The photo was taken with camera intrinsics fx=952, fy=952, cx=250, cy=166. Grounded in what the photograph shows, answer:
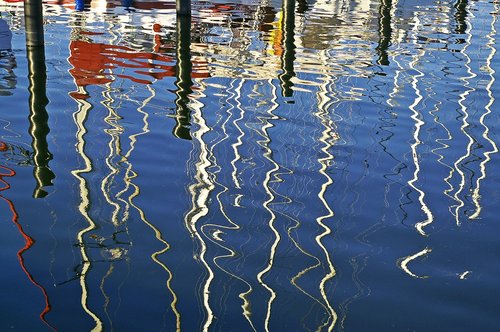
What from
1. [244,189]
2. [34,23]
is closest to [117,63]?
[34,23]

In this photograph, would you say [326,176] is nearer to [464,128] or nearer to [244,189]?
[244,189]

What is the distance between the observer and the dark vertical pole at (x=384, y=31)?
1850 cm

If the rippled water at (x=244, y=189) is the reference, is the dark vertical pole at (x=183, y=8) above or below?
above

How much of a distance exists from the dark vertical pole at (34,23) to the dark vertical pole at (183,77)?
2404mm

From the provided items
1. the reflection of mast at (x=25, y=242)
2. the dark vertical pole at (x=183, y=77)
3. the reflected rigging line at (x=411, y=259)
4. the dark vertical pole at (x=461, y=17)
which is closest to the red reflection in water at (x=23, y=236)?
the reflection of mast at (x=25, y=242)

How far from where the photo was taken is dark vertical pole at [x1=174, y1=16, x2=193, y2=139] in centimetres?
1203

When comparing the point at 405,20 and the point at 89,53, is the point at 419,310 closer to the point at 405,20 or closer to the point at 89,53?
the point at 89,53

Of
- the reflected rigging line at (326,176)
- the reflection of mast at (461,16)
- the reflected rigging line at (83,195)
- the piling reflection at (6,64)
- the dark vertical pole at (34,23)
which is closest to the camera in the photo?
the reflected rigging line at (83,195)

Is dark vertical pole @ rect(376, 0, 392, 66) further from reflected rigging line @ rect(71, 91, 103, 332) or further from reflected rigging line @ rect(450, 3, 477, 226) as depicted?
reflected rigging line @ rect(71, 91, 103, 332)

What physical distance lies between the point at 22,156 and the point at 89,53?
714 centimetres

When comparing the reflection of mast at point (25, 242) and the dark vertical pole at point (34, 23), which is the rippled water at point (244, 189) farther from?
the dark vertical pole at point (34, 23)

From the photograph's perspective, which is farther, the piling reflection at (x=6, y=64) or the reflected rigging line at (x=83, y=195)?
the piling reflection at (x=6, y=64)

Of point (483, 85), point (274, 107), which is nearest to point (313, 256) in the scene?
point (274, 107)

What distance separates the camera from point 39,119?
12.0 metres
